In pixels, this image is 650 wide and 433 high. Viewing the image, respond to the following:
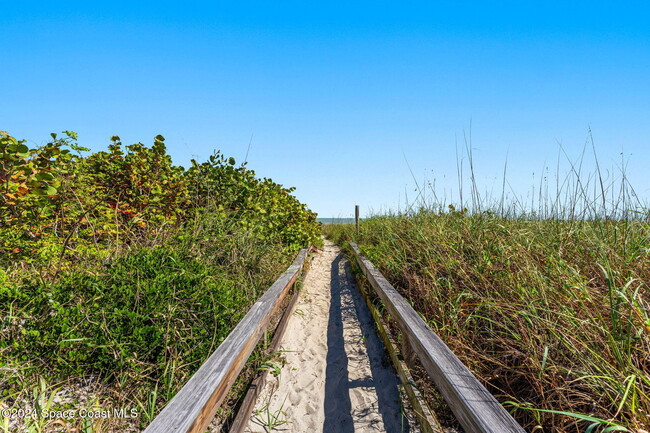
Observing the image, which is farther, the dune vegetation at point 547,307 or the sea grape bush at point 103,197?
the sea grape bush at point 103,197

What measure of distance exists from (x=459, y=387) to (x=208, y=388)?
4.44 feet

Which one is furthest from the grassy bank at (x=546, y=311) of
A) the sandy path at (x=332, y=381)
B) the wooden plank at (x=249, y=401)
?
the wooden plank at (x=249, y=401)

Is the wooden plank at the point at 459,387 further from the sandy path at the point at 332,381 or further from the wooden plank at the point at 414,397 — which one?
the sandy path at the point at 332,381

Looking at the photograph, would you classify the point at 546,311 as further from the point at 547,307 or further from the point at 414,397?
the point at 414,397

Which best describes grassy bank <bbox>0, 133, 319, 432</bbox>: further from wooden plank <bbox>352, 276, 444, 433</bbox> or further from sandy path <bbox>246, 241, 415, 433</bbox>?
wooden plank <bbox>352, 276, 444, 433</bbox>

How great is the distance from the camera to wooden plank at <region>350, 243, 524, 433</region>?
135cm

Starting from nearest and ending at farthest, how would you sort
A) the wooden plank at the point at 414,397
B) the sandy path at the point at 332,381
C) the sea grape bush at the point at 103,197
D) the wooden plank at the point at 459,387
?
the wooden plank at the point at 459,387
the wooden plank at the point at 414,397
the sandy path at the point at 332,381
the sea grape bush at the point at 103,197

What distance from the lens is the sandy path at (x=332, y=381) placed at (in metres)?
2.43

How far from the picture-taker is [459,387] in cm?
161

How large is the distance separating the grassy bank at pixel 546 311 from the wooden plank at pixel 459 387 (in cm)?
18

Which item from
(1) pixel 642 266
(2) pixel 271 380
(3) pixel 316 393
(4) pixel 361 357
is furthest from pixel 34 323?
(1) pixel 642 266

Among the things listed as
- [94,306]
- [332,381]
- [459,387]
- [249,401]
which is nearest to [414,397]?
[459,387]

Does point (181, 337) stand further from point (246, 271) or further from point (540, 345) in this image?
point (540, 345)

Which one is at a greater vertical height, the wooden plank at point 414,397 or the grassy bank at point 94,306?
the grassy bank at point 94,306
